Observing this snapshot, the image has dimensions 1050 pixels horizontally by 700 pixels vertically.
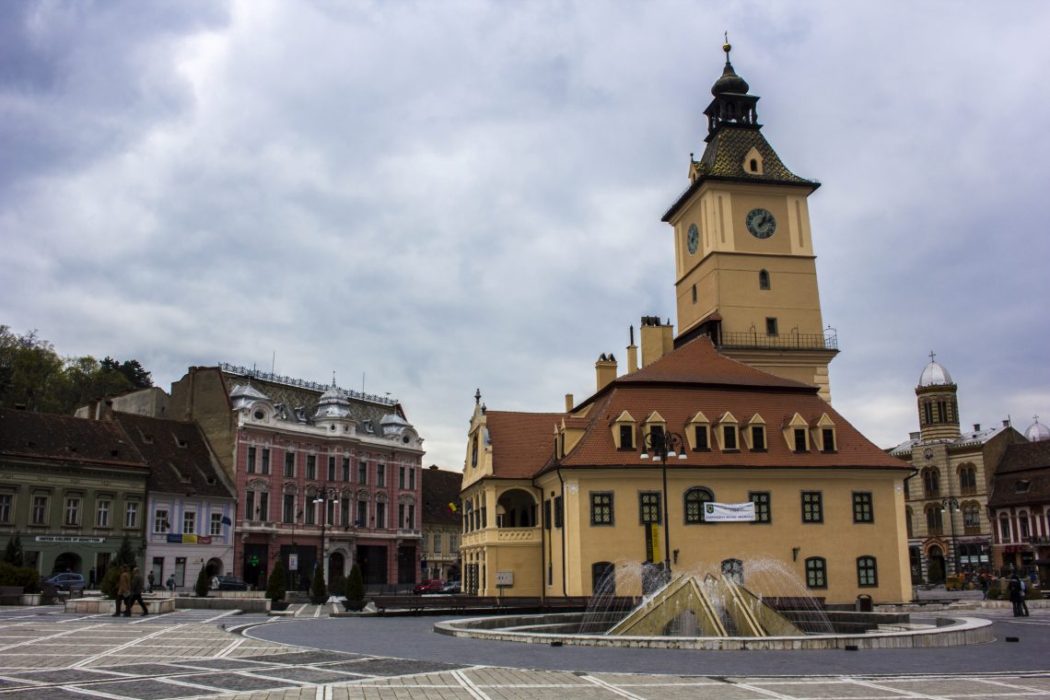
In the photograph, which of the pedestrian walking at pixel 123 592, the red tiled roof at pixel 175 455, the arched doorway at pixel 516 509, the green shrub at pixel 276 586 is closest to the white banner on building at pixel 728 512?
the arched doorway at pixel 516 509

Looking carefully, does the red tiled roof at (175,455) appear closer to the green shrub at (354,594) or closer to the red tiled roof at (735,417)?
the green shrub at (354,594)

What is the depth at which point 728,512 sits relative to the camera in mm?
41781

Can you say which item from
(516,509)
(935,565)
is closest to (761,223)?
(516,509)

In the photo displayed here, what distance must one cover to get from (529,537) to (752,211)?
24.1 metres

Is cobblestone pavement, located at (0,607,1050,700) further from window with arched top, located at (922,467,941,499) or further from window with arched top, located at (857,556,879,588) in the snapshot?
window with arched top, located at (922,467,941,499)

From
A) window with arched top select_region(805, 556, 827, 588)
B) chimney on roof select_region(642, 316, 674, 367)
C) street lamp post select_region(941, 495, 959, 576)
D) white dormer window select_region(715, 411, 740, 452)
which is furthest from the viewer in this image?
street lamp post select_region(941, 495, 959, 576)

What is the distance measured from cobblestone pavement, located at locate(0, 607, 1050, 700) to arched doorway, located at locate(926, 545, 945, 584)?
238 ft

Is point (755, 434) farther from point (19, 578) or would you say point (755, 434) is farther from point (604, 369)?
point (19, 578)

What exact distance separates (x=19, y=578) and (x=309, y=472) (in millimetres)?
33043

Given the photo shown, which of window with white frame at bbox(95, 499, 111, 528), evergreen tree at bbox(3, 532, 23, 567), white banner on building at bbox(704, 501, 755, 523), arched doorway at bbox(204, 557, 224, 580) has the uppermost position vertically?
window with white frame at bbox(95, 499, 111, 528)

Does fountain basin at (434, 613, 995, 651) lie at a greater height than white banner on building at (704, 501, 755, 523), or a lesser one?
lesser

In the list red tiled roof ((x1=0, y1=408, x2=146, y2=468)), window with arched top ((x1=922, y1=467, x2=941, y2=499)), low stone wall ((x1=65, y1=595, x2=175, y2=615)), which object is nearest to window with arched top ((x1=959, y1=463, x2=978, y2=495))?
window with arched top ((x1=922, y1=467, x2=941, y2=499))

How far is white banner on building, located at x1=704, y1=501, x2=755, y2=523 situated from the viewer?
41719 millimetres

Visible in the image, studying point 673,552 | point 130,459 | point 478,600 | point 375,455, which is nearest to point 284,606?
point 478,600
